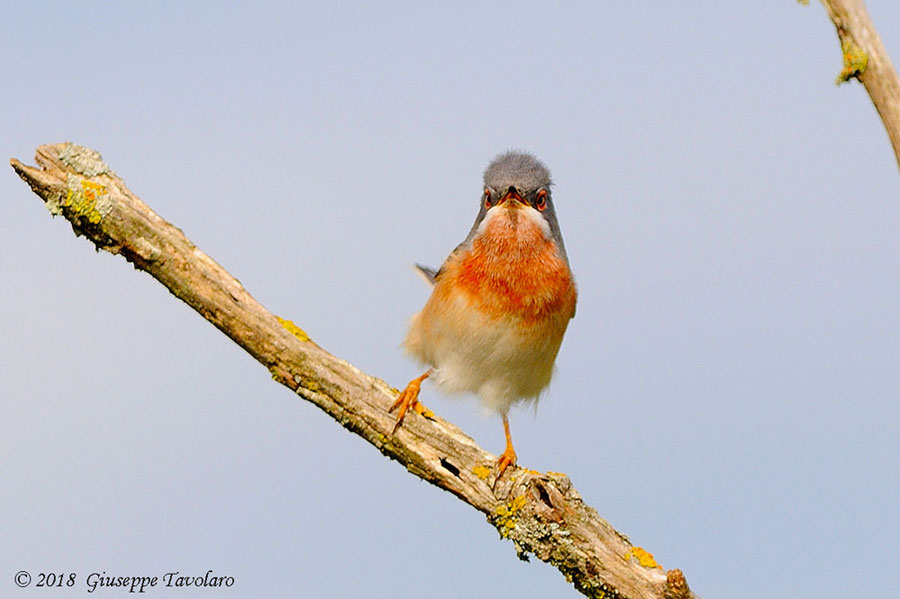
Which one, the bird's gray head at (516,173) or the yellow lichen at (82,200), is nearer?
the yellow lichen at (82,200)

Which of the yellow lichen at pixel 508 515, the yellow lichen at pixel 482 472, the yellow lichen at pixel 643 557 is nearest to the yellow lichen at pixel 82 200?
the yellow lichen at pixel 482 472

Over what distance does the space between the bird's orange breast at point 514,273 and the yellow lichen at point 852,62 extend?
94.9 inches

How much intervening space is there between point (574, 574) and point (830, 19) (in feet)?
13.8

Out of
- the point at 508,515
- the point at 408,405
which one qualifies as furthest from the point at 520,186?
the point at 508,515

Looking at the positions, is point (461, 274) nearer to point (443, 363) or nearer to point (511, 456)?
point (443, 363)

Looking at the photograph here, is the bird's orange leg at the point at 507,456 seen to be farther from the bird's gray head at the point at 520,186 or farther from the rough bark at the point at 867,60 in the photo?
the rough bark at the point at 867,60

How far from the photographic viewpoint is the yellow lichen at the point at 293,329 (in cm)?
559

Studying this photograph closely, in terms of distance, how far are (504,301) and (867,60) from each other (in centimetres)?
304

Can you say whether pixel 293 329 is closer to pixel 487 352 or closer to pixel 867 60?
pixel 487 352

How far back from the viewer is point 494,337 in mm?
6383

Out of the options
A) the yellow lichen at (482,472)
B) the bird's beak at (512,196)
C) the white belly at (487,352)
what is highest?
the bird's beak at (512,196)

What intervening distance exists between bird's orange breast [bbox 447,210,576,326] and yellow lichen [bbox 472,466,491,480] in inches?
49.6

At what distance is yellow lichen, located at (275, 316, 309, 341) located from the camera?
→ 5.59 metres

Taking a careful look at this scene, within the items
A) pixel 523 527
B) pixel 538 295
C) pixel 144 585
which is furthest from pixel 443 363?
pixel 144 585
